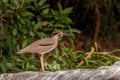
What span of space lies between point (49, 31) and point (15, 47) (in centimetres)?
62

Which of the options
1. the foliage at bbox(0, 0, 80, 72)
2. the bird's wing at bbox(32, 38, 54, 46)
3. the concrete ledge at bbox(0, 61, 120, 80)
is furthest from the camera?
the foliage at bbox(0, 0, 80, 72)

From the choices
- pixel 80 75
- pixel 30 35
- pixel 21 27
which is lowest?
pixel 80 75

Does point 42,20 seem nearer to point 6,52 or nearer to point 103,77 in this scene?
point 6,52

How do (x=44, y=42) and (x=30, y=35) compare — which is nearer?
(x=44, y=42)

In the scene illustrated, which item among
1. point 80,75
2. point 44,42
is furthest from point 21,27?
point 80,75

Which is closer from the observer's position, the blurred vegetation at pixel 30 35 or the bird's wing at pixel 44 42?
the bird's wing at pixel 44 42

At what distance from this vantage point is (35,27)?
27.6 ft

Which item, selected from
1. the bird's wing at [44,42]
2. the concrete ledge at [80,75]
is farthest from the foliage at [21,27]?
the concrete ledge at [80,75]

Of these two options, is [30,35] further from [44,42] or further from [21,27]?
[44,42]

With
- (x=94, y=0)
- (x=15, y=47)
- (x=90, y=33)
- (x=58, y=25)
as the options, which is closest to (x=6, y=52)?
(x=15, y=47)

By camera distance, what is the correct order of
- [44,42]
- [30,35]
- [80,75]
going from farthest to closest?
[30,35]
[44,42]
[80,75]

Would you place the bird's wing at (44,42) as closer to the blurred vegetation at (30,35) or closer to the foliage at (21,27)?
the blurred vegetation at (30,35)

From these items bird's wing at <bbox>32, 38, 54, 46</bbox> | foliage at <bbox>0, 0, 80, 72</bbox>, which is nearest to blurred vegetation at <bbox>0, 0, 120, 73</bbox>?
foliage at <bbox>0, 0, 80, 72</bbox>

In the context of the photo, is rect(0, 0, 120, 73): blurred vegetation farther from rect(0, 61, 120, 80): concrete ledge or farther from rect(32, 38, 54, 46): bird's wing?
rect(0, 61, 120, 80): concrete ledge
